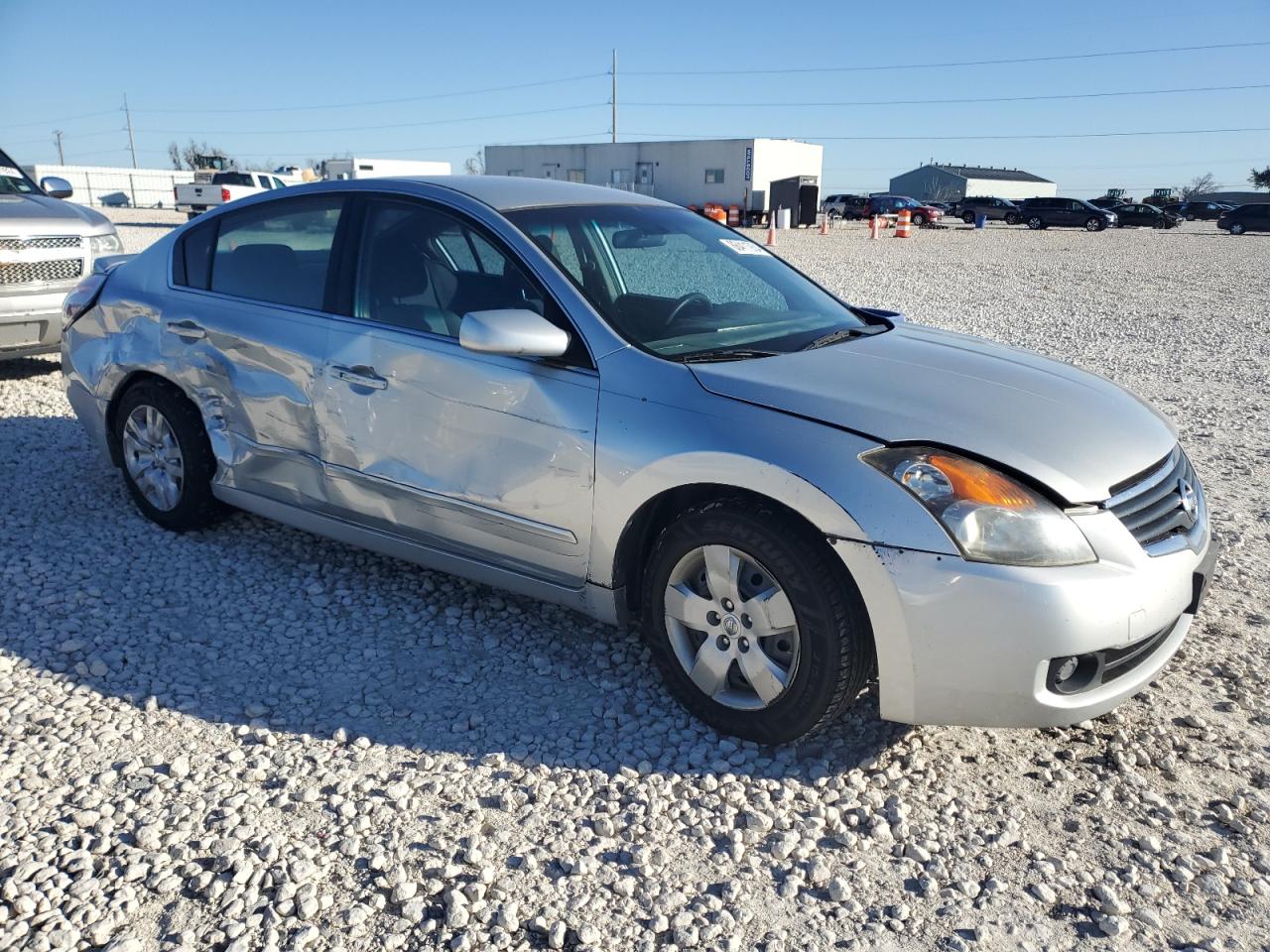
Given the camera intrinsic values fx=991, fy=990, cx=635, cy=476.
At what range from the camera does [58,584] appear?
423cm

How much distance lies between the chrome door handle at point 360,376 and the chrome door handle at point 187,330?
94cm

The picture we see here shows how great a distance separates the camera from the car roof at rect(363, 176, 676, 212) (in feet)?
12.4

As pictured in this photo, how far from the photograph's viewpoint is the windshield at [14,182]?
827cm

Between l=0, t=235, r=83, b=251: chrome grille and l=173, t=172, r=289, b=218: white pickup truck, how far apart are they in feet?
A: 74.9

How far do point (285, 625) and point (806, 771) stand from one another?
2125mm

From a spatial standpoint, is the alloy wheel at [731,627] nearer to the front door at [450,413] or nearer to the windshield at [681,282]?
the front door at [450,413]

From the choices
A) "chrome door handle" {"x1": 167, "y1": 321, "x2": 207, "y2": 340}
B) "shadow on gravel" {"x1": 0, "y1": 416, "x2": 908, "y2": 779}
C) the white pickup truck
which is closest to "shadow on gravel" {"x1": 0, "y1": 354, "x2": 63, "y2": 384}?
"shadow on gravel" {"x1": 0, "y1": 416, "x2": 908, "y2": 779}

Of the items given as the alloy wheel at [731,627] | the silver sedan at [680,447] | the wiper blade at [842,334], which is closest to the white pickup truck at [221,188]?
the silver sedan at [680,447]

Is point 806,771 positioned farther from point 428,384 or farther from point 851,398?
point 428,384

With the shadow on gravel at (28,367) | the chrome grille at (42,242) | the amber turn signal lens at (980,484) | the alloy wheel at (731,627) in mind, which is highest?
the chrome grille at (42,242)

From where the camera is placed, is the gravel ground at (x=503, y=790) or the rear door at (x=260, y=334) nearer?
the gravel ground at (x=503, y=790)

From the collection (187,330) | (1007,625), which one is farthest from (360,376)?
(1007,625)

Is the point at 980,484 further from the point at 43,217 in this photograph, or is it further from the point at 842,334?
the point at 43,217

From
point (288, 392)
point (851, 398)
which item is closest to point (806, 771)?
point (851, 398)
